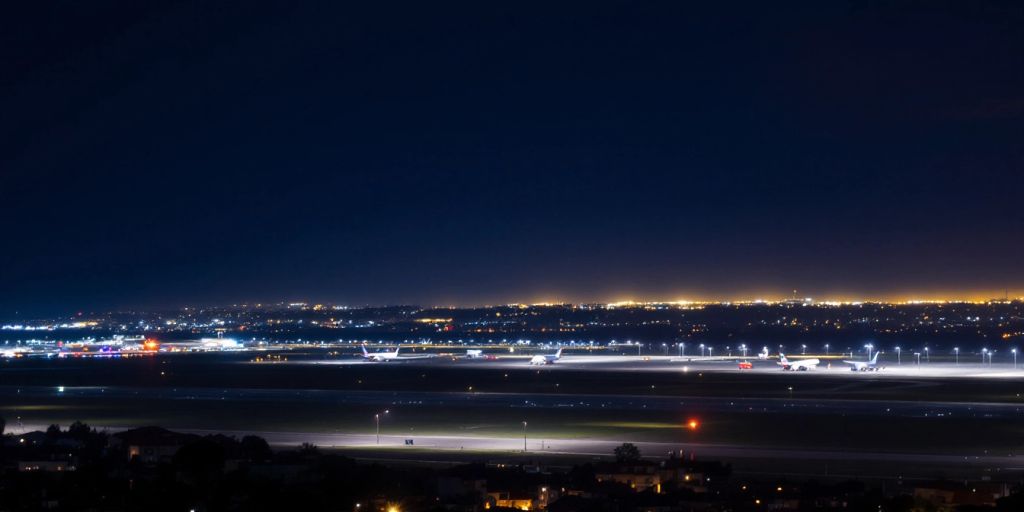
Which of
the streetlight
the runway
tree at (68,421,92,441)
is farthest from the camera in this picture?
the runway

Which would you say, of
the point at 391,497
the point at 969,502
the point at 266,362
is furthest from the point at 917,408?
the point at 266,362

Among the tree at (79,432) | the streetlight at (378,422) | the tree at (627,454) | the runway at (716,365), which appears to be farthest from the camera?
the runway at (716,365)

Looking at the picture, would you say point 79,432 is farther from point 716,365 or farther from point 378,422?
point 716,365

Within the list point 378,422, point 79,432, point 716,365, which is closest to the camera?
point 79,432

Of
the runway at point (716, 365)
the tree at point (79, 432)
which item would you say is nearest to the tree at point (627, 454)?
the tree at point (79, 432)

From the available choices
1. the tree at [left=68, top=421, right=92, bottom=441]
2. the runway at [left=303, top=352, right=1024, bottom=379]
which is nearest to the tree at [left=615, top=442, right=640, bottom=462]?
the tree at [left=68, top=421, right=92, bottom=441]

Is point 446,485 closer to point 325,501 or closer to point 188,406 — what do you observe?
point 325,501

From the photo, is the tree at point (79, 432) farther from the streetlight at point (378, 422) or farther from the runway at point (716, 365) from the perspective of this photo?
the runway at point (716, 365)

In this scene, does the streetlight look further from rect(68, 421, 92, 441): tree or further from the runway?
the runway

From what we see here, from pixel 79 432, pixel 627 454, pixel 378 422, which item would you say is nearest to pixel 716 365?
pixel 378 422

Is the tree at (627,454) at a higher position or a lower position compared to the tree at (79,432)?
lower

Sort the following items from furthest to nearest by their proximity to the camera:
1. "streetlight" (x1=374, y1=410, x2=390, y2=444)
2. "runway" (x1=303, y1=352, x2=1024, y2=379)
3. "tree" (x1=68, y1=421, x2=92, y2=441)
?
"runway" (x1=303, y1=352, x2=1024, y2=379)
"streetlight" (x1=374, y1=410, x2=390, y2=444)
"tree" (x1=68, y1=421, x2=92, y2=441)
